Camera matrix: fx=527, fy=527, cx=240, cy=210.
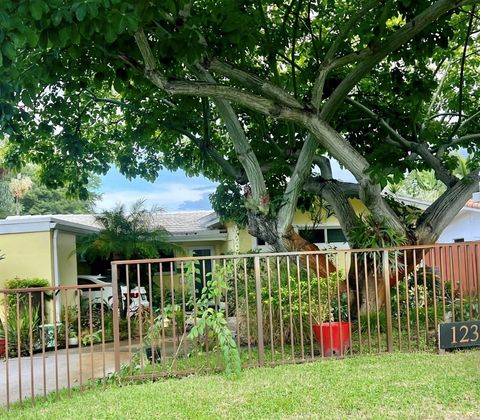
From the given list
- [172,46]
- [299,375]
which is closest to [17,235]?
[172,46]

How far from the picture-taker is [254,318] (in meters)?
8.95

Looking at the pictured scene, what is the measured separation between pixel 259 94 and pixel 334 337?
163 inches

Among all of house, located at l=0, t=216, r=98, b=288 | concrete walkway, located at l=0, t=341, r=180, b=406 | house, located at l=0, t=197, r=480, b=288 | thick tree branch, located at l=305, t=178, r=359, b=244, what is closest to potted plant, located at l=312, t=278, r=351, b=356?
thick tree branch, located at l=305, t=178, r=359, b=244

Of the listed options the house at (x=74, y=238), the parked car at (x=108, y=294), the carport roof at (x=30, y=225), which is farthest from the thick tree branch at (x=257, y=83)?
the carport roof at (x=30, y=225)

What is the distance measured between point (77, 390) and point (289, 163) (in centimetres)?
659

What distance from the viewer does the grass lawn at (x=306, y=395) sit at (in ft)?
17.1

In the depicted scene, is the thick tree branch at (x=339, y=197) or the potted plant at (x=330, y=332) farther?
the thick tree branch at (x=339, y=197)

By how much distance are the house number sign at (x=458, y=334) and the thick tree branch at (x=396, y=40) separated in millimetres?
3862

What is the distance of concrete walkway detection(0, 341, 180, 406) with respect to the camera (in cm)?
683

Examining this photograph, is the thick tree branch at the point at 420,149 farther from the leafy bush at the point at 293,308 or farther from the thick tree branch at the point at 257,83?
the thick tree branch at the point at 257,83

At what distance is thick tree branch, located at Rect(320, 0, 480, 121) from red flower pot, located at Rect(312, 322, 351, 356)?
345 cm

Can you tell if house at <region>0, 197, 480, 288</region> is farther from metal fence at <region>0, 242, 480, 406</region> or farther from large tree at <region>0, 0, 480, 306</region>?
large tree at <region>0, 0, 480, 306</region>

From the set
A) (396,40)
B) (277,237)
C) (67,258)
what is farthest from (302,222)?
(396,40)

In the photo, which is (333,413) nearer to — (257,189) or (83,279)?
(257,189)
